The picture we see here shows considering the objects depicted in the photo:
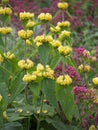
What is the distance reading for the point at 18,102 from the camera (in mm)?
2148

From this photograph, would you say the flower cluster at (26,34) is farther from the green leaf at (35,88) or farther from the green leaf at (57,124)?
the green leaf at (57,124)

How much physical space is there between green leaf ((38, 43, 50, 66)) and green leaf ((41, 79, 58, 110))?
9 centimetres

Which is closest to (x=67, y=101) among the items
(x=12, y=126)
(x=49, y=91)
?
(x=49, y=91)

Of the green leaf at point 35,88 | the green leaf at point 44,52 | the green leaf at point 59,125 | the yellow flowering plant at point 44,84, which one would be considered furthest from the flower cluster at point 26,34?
the green leaf at point 59,125

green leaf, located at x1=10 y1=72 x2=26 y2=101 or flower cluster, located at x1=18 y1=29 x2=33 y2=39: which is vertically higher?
flower cluster, located at x1=18 y1=29 x2=33 y2=39

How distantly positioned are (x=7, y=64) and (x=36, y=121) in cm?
34

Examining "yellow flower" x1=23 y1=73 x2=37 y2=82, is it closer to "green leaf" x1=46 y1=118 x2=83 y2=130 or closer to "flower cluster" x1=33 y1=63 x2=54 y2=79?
"flower cluster" x1=33 y1=63 x2=54 y2=79

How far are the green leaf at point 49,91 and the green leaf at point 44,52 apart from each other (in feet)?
0.31

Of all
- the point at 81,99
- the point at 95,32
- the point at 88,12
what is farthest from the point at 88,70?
the point at 88,12

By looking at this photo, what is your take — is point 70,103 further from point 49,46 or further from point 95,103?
point 49,46

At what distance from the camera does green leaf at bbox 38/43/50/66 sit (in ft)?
5.75

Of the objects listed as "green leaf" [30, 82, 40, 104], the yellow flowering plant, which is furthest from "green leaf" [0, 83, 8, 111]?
"green leaf" [30, 82, 40, 104]

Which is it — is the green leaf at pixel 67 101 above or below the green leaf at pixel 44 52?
below

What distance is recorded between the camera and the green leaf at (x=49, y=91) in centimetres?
178
